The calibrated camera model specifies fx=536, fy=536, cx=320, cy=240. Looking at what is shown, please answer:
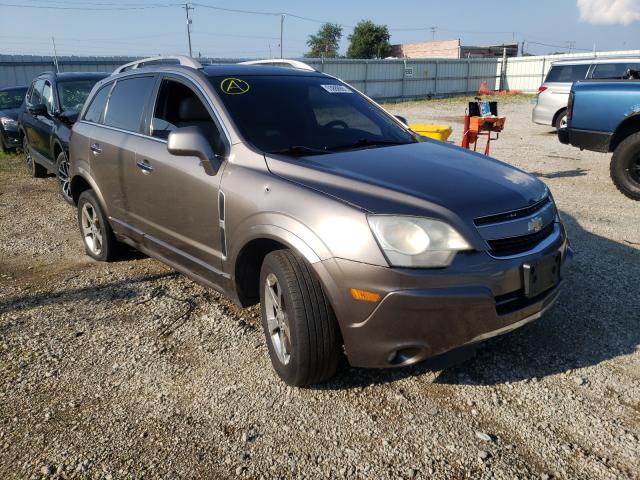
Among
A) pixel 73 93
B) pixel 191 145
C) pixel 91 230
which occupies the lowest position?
pixel 91 230

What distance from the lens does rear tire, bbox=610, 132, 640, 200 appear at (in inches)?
271

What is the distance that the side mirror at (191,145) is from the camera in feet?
10.2

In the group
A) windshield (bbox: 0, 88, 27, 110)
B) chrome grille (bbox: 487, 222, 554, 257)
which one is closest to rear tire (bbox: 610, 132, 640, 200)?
chrome grille (bbox: 487, 222, 554, 257)

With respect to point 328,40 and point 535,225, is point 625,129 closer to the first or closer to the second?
point 535,225

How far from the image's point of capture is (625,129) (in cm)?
704

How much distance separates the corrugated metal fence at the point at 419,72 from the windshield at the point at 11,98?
9416 mm

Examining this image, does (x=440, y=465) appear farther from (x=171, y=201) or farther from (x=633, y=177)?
(x=633, y=177)

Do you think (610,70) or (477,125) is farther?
(610,70)

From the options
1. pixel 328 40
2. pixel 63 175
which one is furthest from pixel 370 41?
pixel 63 175

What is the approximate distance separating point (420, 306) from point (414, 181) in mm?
727

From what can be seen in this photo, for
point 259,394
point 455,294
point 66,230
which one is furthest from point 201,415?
point 66,230

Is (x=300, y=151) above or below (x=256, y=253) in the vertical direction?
above

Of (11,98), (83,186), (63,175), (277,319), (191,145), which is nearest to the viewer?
(277,319)

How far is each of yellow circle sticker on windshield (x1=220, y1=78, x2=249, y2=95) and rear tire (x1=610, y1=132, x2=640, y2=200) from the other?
5.54 meters
